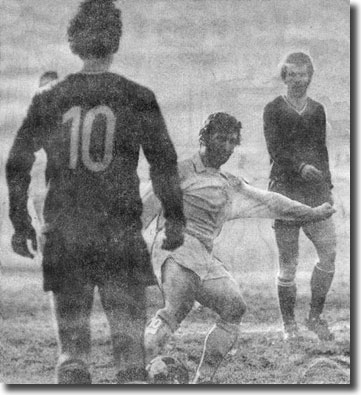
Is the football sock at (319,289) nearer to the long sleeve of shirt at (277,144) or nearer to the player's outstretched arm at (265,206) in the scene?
the player's outstretched arm at (265,206)

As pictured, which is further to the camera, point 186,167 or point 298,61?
point 298,61

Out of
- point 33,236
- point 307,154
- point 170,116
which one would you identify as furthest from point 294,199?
point 33,236

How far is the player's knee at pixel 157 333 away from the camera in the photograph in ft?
20.6

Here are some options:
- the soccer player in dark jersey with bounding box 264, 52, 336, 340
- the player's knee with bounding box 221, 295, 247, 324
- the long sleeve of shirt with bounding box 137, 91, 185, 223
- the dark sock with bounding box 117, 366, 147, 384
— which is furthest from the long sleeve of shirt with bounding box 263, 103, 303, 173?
the dark sock with bounding box 117, 366, 147, 384

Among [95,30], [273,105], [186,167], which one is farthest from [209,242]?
[95,30]

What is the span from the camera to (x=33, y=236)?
20.8 feet

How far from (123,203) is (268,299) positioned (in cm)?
101

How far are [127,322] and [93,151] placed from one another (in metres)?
0.99

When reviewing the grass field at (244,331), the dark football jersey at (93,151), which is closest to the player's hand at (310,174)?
the grass field at (244,331)

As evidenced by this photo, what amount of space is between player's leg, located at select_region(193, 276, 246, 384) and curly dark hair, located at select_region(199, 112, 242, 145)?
823mm

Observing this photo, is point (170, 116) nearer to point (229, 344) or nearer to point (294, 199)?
point (294, 199)

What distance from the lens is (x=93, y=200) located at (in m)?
6.26

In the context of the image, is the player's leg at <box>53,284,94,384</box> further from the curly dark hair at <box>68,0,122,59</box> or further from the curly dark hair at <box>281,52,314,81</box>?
the curly dark hair at <box>281,52,314,81</box>

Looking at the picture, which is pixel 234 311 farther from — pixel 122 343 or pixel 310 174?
pixel 310 174
